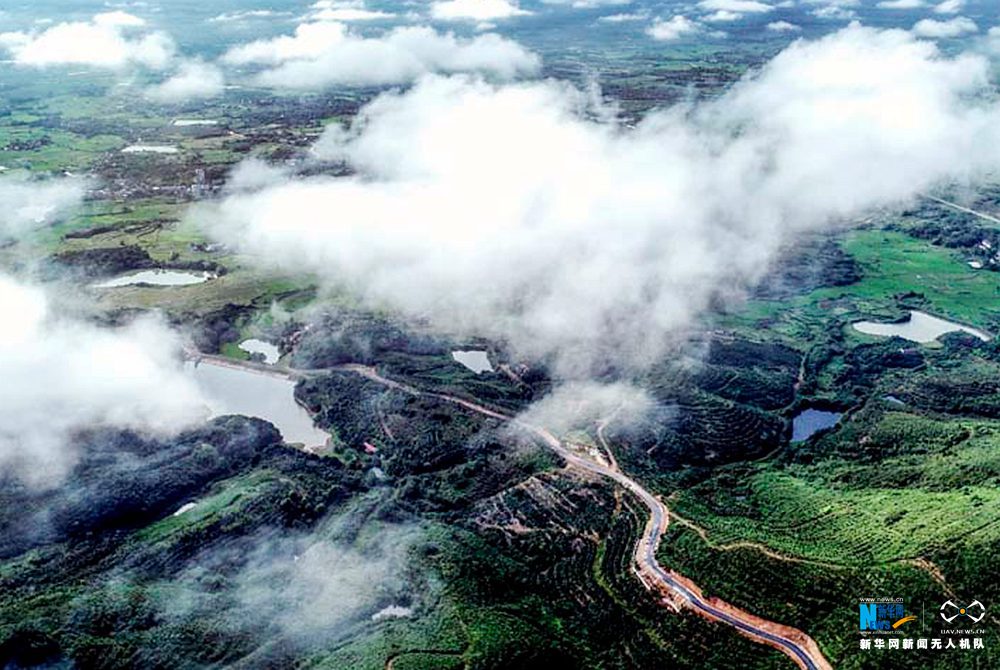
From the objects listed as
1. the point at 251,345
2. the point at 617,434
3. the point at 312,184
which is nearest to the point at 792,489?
the point at 617,434

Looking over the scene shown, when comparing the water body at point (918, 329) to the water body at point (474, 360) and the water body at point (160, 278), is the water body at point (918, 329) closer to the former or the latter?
the water body at point (474, 360)

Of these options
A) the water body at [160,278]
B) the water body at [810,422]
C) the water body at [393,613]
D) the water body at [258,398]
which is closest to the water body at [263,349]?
the water body at [258,398]

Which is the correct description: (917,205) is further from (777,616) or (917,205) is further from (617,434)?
(777,616)

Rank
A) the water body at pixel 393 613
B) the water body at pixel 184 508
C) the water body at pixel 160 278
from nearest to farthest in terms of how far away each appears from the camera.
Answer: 1. the water body at pixel 393 613
2. the water body at pixel 184 508
3. the water body at pixel 160 278
